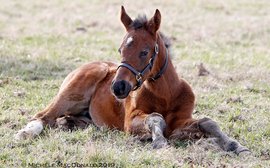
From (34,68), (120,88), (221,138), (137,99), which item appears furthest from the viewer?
(34,68)

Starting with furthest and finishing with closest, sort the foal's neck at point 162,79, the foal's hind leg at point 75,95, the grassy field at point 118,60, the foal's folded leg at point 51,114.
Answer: the foal's hind leg at point 75,95 → the foal's folded leg at point 51,114 → the foal's neck at point 162,79 → the grassy field at point 118,60

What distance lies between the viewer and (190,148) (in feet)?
20.9

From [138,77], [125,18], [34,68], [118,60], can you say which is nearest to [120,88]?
[138,77]

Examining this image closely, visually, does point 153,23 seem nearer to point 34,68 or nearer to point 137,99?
point 137,99

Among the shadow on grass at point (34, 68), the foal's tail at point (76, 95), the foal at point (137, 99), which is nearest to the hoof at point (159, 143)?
the foal at point (137, 99)

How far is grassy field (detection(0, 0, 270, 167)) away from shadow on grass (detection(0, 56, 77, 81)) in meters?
0.02

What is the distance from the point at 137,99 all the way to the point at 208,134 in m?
0.90

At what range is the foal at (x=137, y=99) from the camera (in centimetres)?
636

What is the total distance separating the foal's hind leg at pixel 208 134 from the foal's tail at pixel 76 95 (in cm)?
145

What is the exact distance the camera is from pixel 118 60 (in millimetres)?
11695

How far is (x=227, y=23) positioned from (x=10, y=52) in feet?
21.1

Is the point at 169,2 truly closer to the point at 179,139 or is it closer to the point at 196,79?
the point at 196,79

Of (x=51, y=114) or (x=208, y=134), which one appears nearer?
(x=208, y=134)

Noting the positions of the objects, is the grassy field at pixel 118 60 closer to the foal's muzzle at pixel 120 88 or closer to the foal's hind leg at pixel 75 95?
the foal's hind leg at pixel 75 95
